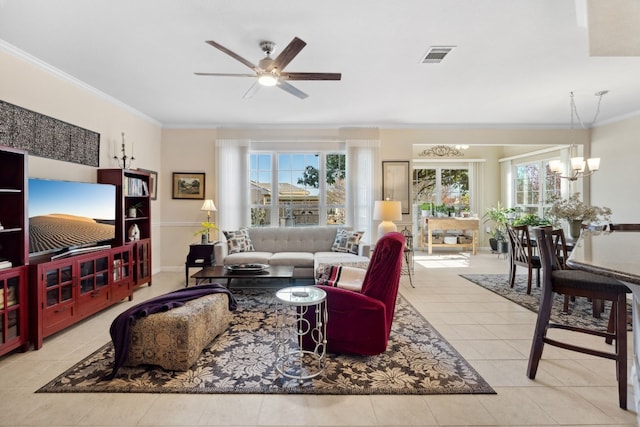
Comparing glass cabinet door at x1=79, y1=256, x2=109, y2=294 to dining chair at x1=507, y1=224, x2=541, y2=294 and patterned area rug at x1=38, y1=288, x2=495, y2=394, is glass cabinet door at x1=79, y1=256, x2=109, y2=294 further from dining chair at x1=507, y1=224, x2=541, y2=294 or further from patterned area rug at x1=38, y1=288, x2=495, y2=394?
dining chair at x1=507, y1=224, x2=541, y2=294

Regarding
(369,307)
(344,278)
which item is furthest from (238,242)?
(369,307)

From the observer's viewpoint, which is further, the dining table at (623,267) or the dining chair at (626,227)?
the dining chair at (626,227)

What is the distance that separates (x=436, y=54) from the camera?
116 inches

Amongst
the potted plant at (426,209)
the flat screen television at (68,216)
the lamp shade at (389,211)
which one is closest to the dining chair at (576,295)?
the lamp shade at (389,211)

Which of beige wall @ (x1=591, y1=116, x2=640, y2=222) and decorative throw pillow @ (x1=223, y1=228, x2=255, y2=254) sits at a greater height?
beige wall @ (x1=591, y1=116, x2=640, y2=222)

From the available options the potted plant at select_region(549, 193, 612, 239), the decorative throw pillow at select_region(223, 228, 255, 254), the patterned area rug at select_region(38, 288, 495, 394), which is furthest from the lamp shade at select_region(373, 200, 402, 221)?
the patterned area rug at select_region(38, 288, 495, 394)

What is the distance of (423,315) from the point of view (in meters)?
3.31

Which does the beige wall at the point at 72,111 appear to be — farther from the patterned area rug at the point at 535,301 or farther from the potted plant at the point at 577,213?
the potted plant at the point at 577,213

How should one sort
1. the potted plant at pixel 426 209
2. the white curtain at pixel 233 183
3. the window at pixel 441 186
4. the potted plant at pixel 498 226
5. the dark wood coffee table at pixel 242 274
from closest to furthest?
1. the dark wood coffee table at pixel 242 274
2. the white curtain at pixel 233 183
3. the potted plant at pixel 498 226
4. the potted plant at pixel 426 209
5. the window at pixel 441 186

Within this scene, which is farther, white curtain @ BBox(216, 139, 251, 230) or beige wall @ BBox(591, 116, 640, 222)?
white curtain @ BBox(216, 139, 251, 230)

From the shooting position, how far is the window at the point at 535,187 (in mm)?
6824

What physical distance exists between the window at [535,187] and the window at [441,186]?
1.17m

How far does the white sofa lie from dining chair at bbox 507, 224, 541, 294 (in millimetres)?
1983

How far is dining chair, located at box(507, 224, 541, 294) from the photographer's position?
4.02 metres
